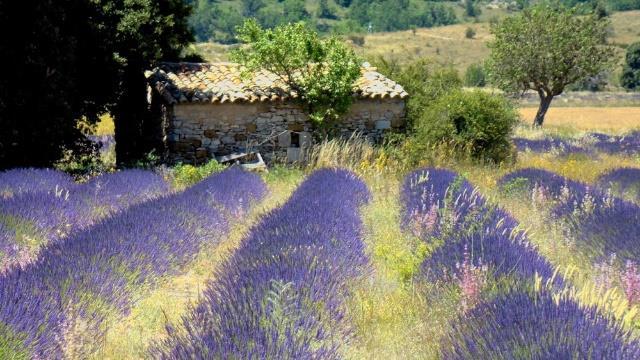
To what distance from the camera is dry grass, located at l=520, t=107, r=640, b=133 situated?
2925cm

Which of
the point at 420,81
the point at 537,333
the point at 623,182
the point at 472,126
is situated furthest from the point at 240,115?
the point at 537,333

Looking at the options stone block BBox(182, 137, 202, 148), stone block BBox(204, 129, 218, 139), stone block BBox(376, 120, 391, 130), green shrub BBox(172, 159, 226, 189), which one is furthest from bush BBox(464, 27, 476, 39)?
green shrub BBox(172, 159, 226, 189)

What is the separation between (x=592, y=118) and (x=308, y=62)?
23102 mm

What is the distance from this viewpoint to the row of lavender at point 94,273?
3094mm

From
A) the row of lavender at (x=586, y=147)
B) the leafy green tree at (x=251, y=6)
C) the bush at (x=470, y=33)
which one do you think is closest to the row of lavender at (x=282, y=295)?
the row of lavender at (x=586, y=147)

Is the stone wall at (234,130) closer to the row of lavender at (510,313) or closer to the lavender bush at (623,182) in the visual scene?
the lavender bush at (623,182)

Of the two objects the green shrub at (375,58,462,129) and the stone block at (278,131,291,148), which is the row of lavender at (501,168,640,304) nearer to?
the stone block at (278,131,291,148)

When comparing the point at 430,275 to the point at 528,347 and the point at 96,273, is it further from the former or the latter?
the point at 96,273

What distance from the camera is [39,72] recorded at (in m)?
11.3

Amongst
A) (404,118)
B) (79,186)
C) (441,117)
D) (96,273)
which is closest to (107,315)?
(96,273)

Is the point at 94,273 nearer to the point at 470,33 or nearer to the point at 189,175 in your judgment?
the point at 189,175

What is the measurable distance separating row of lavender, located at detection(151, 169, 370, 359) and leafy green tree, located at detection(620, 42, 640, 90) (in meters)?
56.8

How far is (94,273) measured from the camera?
400 cm

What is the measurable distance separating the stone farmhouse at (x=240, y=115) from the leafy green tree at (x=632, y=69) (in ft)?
154
